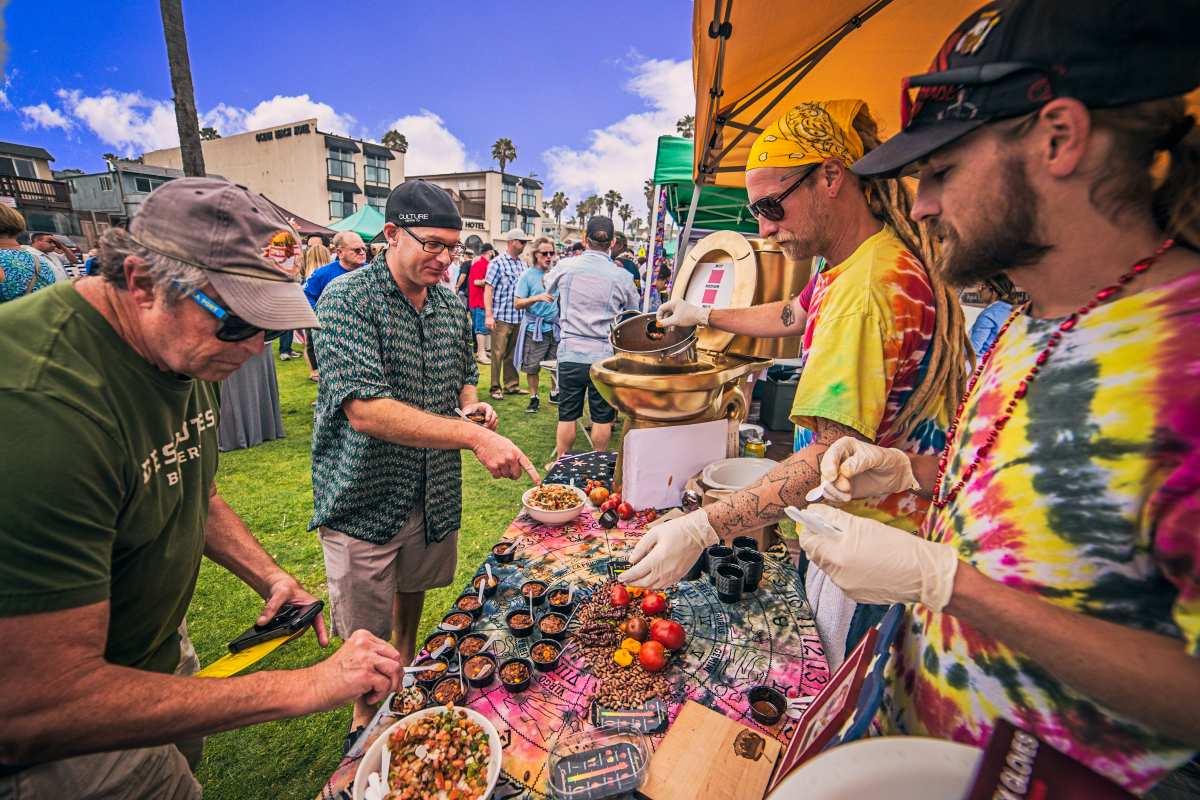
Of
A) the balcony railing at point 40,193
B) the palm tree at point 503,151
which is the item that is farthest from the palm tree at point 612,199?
the balcony railing at point 40,193

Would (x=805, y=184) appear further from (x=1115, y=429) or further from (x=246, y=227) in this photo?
(x=246, y=227)

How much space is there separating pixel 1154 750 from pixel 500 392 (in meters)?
9.03

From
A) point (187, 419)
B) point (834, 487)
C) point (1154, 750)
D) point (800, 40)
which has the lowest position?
point (1154, 750)

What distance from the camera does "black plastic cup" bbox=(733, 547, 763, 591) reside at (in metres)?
2.18

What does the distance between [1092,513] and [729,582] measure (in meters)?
1.39

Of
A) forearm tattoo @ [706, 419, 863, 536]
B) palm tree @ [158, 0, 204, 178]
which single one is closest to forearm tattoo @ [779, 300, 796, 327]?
forearm tattoo @ [706, 419, 863, 536]

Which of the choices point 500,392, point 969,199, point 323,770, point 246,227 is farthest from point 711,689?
point 500,392

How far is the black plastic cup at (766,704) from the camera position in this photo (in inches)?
62.1

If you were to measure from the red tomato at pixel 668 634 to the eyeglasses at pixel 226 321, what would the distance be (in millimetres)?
1659

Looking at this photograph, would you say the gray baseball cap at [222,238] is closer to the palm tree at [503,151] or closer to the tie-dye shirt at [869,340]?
the tie-dye shirt at [869,340]

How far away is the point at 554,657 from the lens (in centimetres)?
179

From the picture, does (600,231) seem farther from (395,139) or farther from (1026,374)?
(395,139)

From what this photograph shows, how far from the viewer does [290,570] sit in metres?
4.05

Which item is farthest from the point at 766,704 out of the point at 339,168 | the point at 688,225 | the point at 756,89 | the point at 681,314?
the point at 339,168
